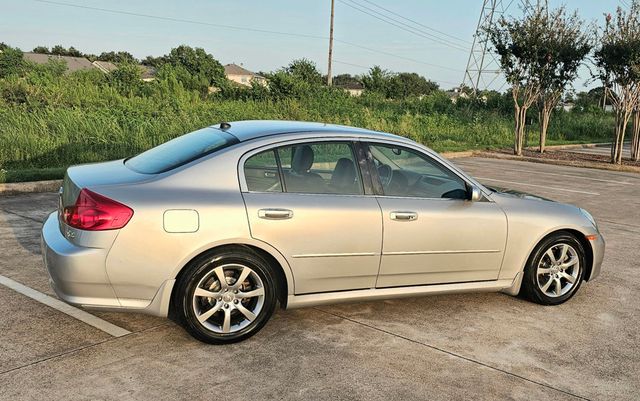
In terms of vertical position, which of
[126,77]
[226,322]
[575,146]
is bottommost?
[226,322]

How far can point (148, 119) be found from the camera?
1546 centimetres

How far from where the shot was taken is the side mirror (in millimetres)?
4719

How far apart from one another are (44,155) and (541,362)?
1044 centimetres

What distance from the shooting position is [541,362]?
13.3 feet

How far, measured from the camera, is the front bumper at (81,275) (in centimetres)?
373

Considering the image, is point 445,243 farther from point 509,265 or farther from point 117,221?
point 117,221

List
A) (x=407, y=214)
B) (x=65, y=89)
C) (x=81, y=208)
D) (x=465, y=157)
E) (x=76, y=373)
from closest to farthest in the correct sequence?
(x=76, y=373) → (x=81, y=208) → (x=407, y=214) → (x=465, y=157) → (x=65, y=89)

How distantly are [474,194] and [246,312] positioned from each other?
2.02 metres

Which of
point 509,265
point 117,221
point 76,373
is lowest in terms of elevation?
point 76,373

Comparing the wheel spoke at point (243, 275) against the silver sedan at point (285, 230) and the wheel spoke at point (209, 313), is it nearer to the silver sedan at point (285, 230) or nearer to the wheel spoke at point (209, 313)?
the silver sedan at point (285, 230)

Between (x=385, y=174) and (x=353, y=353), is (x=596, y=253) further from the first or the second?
(x=353, y=353)

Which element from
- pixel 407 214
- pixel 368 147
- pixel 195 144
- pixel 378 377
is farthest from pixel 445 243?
pixel 195 144

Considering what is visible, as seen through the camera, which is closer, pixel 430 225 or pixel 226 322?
pixel 226 322

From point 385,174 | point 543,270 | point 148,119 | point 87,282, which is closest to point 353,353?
point 385,174
